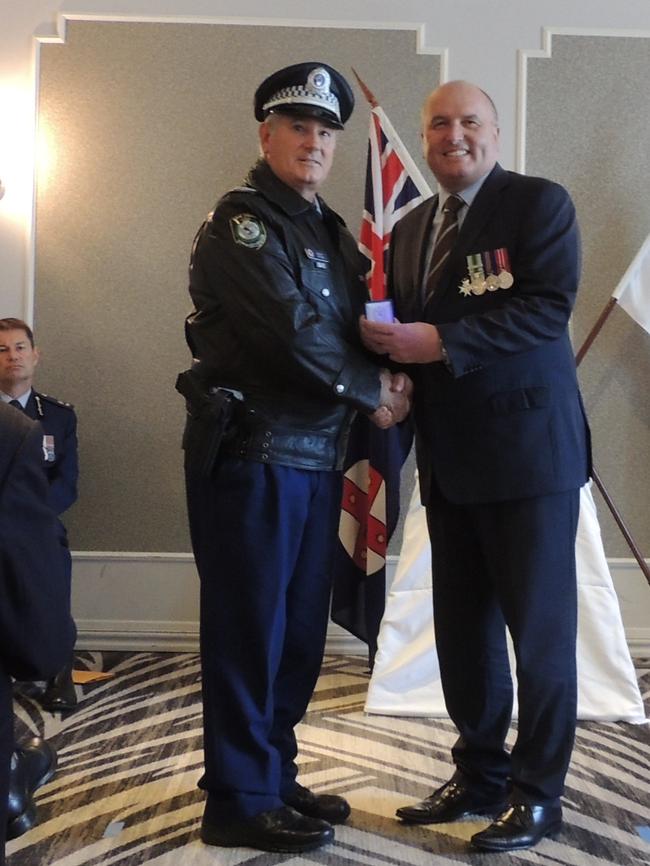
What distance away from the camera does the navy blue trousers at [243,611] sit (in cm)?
199

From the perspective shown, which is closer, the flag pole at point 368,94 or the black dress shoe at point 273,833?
the black dress shoe at point 273,833

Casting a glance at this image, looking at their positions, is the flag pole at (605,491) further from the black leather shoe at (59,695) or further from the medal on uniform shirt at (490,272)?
the black leather shoe at (59,695)

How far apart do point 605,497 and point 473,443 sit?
1535mm

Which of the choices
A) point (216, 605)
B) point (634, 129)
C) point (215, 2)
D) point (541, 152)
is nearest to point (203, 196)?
point (215, 2)

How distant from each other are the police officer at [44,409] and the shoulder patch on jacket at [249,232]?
169cm

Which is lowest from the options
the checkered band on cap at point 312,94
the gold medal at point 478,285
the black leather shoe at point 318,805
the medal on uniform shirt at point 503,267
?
the black leather shoe at point 318,805

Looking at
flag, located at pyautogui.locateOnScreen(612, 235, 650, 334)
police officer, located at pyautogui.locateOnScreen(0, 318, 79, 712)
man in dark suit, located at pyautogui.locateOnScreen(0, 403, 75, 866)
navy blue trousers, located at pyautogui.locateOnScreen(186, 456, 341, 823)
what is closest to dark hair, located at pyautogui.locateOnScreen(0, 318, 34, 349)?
police officer, located at pyautogui.locateOnScreen(0, 318, 79, 712)

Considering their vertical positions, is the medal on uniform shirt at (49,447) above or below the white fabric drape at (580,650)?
above

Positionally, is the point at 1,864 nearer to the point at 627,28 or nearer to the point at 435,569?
the point at 435,569

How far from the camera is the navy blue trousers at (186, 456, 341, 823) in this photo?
6.53 feet

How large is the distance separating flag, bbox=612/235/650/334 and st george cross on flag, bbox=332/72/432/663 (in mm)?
781

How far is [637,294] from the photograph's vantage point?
137 inches

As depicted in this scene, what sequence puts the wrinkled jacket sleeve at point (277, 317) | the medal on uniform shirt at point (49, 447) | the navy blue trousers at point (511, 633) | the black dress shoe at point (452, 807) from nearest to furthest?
the wrinkled jacket sleeve at point (277, 317) < the navy blue trousers at point (511, 633) < the black dress shoe at point (452, 807) < the medal on uniform shirt at point (49, 447)

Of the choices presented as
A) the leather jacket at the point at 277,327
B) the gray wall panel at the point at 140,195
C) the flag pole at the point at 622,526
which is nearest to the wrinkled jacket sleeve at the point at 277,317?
the leather jacket at the point at 277,327
